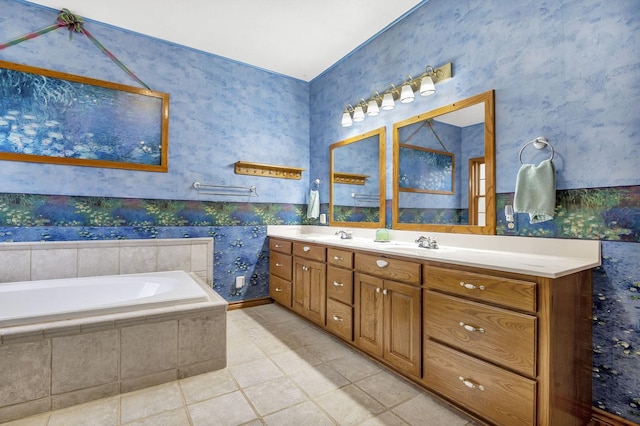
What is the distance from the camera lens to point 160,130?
9.80 feet

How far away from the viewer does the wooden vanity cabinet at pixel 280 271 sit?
3.17m

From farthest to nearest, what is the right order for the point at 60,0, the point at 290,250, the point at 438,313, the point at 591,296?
1. the point at 290,250
2. the point at 60,0
3. the point at 438,313
4. the point at 591,296

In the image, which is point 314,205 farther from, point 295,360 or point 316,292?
point 295,360

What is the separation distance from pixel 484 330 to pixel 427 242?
892mm

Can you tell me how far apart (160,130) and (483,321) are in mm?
3072

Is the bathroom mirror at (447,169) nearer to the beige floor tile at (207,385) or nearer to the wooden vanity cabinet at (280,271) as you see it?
the wooden vanity cabinet at (280,271)

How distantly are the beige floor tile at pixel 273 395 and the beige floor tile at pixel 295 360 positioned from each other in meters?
0.16

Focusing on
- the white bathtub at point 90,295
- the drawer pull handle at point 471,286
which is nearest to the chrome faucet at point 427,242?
the drawer pull handle at point 471,286

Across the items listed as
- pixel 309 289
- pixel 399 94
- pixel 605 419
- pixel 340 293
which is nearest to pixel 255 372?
pixel 340 293

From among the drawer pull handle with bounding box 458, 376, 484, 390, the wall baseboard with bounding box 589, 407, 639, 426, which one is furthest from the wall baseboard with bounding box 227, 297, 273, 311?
the wall baseboard with bounding box 589, 407, 639, 426

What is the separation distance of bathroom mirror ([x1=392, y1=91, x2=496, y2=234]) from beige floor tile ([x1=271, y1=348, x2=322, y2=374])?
4.16 ft

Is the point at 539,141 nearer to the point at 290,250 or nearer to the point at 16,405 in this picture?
the point at 290,250

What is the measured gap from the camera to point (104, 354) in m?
1.73

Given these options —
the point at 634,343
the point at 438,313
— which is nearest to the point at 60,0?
the point at 438,313
